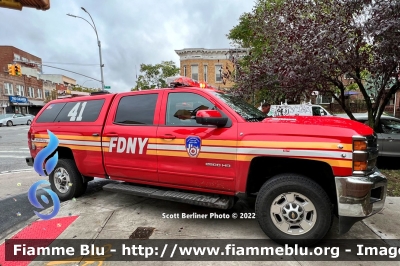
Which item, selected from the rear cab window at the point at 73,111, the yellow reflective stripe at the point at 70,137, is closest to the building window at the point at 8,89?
the rear cab window at the point at 73,111

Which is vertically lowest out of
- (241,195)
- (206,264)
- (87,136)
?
(206,264)

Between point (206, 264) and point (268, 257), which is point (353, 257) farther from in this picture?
point (206, 264)

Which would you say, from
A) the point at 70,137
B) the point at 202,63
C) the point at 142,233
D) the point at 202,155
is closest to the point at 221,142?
the point at 202,155

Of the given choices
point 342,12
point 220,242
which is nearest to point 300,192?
point 220,242

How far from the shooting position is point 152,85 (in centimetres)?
3516

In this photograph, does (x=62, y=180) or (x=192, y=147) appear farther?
(x=62, y=180)

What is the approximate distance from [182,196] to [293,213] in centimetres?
140

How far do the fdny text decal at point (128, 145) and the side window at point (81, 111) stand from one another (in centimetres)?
65

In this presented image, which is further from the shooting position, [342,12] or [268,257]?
[342,12]

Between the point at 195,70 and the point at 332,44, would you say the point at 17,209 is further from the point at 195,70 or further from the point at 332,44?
the point at 195,70

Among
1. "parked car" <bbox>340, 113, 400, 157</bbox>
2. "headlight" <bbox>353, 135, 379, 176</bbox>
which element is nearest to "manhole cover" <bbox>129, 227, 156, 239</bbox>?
"headlight" <bbox>353, 135, 379, 176</bbox>

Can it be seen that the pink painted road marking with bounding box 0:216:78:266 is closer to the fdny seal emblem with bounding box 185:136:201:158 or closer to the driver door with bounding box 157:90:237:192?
the driver door with bounding box 157:90:237:192

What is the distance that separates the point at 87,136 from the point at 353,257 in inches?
156

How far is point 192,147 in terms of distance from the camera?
331 centimetres
